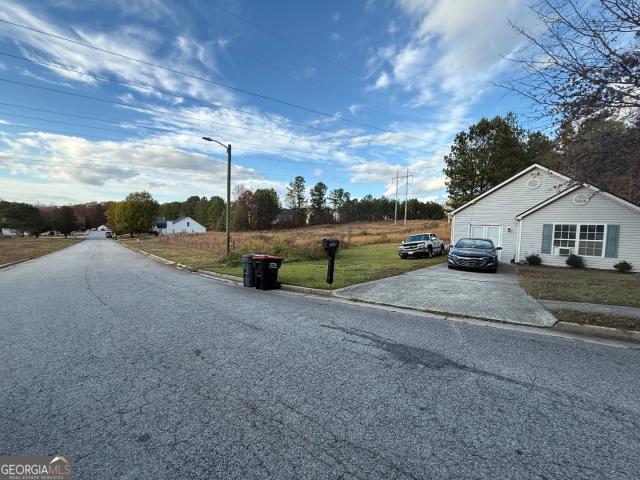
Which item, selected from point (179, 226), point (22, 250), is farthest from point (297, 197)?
point (22, 250)

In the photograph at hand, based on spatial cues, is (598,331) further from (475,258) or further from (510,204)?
(510,204)

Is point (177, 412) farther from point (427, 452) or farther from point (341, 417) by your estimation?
point (427, 452)

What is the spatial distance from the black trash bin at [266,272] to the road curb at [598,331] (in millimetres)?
7228

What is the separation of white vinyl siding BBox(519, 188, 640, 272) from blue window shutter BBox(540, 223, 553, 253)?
6.1 inches

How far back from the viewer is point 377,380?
142 inches

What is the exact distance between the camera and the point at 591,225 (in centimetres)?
1559

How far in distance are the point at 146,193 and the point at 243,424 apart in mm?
92682

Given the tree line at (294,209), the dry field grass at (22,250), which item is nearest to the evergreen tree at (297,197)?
the tree line at (294,209)

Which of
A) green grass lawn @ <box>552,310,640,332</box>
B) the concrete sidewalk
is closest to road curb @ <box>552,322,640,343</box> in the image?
green grass lawn @ <box>552,310,640,332</box>

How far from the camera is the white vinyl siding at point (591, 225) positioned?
14.7 metres

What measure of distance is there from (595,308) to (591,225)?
11.9 metres

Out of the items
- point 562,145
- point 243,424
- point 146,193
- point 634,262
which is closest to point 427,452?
point 243,424

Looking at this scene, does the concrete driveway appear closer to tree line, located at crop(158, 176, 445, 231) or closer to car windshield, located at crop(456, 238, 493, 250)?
car windshield, located at crop(456, 238, 493, 250)

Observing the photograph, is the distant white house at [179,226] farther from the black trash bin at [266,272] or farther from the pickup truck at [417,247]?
the black trash bin at [266,272]
